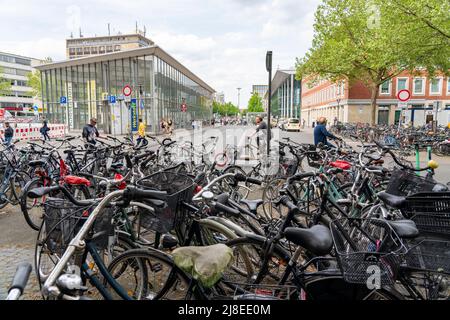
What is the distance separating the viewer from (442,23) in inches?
562

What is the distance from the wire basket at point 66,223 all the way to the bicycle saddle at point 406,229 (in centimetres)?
199

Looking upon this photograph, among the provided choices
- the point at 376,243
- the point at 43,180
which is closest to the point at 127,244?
the point at 376,243

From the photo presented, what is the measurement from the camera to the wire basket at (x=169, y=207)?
280cm

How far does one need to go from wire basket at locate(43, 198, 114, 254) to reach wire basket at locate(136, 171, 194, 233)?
1.03 feet

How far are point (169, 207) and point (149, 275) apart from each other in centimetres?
54

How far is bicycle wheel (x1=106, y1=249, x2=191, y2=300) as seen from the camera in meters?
2.38

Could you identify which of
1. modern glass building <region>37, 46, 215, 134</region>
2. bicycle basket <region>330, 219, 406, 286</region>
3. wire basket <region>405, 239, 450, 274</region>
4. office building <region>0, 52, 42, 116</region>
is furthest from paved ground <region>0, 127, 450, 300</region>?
office building <region>0, 52, 42, 116</region>

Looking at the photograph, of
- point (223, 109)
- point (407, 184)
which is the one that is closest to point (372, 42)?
point (407, 184)

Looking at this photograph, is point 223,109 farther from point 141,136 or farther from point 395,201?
point 395,201

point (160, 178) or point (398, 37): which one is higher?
point (398, 37)

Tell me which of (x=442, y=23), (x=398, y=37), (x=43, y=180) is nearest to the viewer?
(x=43, y=180)
